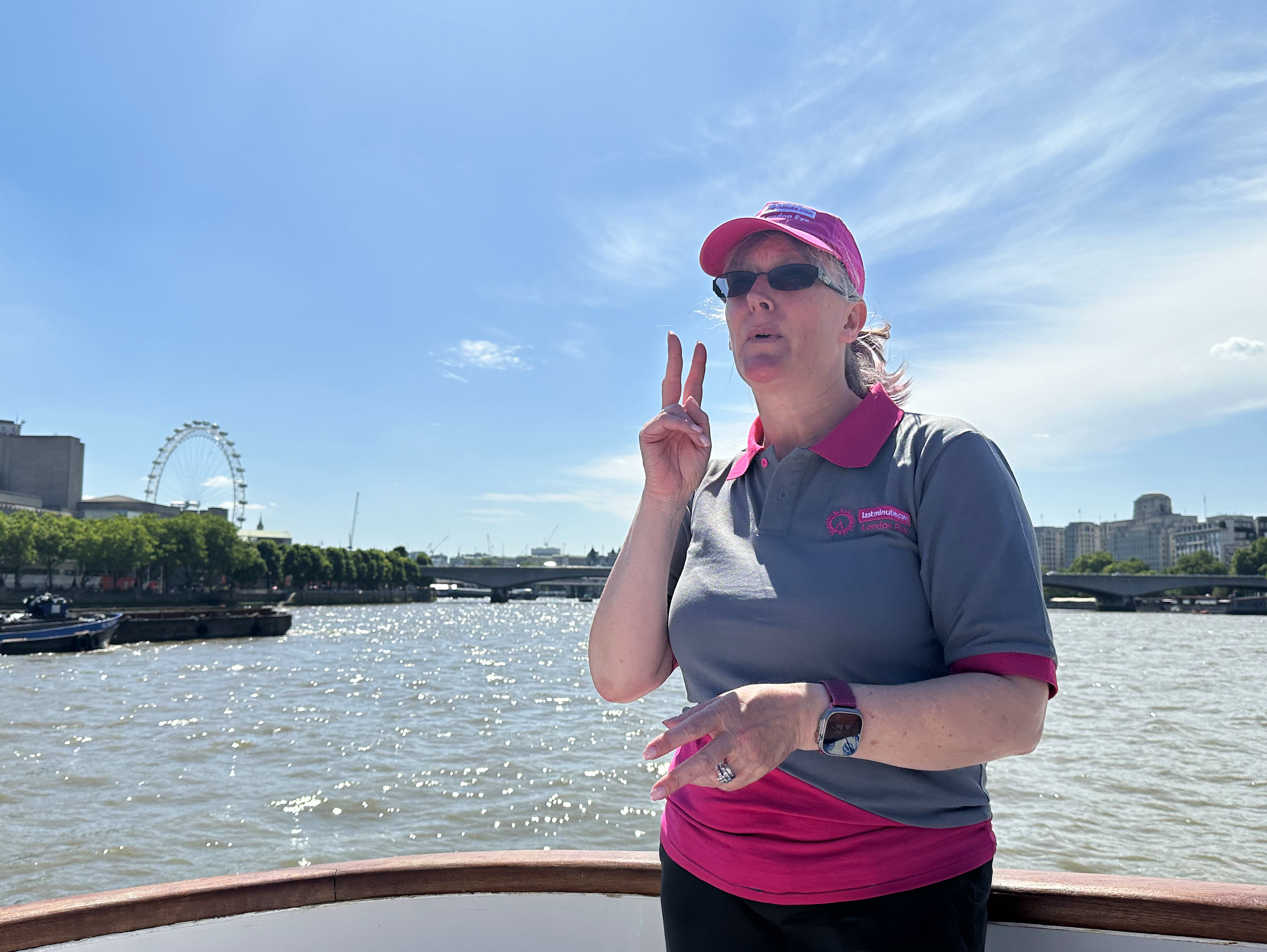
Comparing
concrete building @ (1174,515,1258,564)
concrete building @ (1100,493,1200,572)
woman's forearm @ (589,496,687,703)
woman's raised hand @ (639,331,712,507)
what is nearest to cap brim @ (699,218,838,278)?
woman's raised hand @ (639,331,712,507)

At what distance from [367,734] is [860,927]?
1429cm

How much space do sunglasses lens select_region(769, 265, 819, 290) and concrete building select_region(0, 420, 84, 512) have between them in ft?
330

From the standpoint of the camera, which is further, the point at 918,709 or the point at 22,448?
the point at 22,448

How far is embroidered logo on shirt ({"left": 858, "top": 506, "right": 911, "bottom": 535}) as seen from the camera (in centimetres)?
137

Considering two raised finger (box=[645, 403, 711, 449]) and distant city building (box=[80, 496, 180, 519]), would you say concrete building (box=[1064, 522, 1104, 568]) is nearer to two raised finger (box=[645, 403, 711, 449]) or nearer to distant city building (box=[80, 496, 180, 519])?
distant city building (box=[80, 496, 180, 519])

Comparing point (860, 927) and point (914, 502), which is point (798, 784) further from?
point (914, 502)

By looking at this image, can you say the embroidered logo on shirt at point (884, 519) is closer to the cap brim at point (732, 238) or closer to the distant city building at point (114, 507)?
the cap brim at point (732, 238)

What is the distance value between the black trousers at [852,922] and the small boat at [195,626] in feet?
134

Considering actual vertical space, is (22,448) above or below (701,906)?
above

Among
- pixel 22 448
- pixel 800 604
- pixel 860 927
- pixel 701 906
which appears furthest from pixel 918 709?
pixel 22 448

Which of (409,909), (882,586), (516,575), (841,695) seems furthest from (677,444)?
(516,575)

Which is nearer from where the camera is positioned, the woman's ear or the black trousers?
the black trousers

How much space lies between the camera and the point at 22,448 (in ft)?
→ 282

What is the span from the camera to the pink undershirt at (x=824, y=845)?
129 centimetres
